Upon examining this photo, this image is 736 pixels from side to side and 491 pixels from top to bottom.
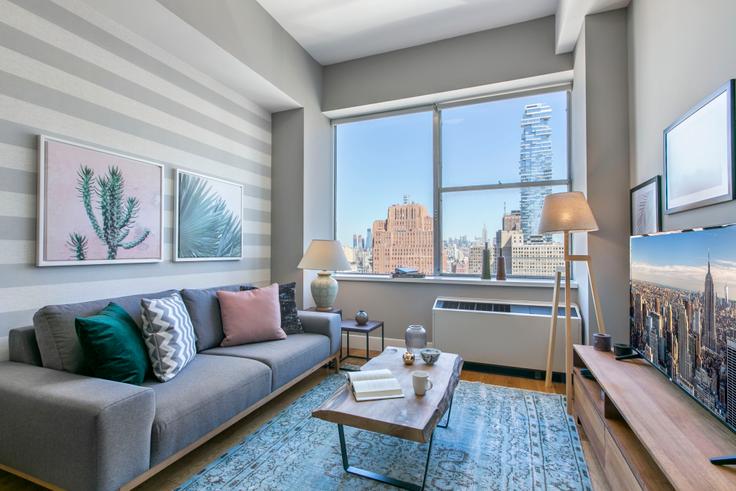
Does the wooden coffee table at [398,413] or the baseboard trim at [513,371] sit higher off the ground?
the wooden coffee table at [398,413]

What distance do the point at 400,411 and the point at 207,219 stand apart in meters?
2.36

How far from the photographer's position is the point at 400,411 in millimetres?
1578

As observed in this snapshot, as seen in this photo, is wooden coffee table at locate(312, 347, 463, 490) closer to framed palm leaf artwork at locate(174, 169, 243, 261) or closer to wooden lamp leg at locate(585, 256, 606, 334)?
wooden lamp leg at locate(585, 256, 606, 334)

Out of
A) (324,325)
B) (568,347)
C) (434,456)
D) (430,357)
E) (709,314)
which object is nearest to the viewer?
(709,314)

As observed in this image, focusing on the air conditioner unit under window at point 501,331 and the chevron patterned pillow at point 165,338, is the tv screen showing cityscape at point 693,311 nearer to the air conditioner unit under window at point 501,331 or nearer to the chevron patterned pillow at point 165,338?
the air conditioner unit under window at point 501,331

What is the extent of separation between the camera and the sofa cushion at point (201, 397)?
1.56 meters

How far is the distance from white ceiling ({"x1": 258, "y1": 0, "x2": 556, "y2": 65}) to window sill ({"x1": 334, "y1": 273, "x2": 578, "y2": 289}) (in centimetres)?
247

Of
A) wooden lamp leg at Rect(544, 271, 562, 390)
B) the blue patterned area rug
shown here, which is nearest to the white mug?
the blue patterned area rug

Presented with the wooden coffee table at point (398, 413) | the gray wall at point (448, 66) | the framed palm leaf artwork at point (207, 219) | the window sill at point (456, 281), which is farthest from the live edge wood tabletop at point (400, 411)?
the gray wall at point (448, 66)

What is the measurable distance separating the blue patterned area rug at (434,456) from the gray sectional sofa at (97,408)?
0.75 ft

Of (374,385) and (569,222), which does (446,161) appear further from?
(374,385)

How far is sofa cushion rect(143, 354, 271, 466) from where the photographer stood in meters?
1.56

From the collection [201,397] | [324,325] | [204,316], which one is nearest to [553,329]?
[324,325]

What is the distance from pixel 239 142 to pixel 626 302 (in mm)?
3612
